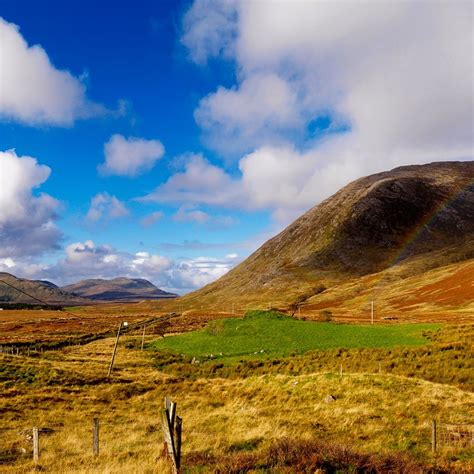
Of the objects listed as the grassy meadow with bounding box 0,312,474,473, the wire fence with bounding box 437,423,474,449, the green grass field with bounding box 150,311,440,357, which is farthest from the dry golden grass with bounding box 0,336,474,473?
the green grass field with bounding box 150,311,440,357

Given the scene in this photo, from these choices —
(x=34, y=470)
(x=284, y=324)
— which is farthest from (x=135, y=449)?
(x=284, y=324)

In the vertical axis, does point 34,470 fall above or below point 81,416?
above

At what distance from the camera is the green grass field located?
2265 inches

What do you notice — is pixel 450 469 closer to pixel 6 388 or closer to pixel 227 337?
pixel 6 388

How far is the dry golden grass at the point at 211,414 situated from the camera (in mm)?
18484

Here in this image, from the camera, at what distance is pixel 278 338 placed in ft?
211

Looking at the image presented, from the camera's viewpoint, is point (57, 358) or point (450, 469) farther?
point (57, 358)

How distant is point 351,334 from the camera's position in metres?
63.5

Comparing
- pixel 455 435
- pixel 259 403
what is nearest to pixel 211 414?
pixel 259 403

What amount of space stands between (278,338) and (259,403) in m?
31.9

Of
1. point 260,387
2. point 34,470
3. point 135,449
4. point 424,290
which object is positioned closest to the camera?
point 34,470

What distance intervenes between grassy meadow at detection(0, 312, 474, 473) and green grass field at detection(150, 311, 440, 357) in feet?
1.11

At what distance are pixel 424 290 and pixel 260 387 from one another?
4831 inches

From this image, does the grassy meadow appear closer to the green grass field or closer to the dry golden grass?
the dry golden grass
